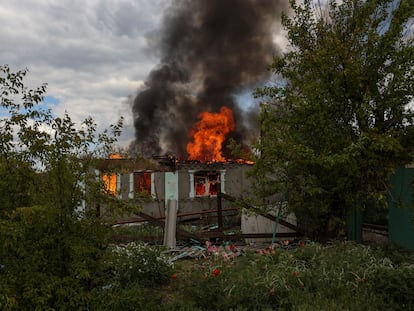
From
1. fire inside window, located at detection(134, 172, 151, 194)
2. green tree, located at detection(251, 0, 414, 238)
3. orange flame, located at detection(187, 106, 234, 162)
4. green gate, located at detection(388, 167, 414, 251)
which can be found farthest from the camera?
orange flame, located at detection(187, 106, 234, 162)

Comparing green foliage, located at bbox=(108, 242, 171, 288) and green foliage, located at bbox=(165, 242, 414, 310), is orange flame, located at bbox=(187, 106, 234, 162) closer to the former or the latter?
green foliage, located at bbox=(108, 242, 171, 288)

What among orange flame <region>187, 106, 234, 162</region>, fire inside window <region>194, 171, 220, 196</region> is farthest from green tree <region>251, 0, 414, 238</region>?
orange flame <region>187, 106, 234, 162</region>

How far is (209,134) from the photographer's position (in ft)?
96.1

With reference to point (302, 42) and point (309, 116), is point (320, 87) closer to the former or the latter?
point (309, 116)

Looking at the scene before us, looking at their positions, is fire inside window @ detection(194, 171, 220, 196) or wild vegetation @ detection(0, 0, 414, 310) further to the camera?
fire inside window @ detection(194, 171, 220, 196)

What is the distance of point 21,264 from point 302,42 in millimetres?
9728

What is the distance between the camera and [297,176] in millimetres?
10836

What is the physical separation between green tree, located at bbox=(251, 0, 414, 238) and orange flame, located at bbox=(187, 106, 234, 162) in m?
16.5

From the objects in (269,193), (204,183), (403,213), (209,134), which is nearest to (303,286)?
(269,193)

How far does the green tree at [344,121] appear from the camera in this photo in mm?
9312

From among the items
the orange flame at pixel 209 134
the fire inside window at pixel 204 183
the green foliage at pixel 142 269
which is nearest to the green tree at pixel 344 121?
the green foliage at pixel 142 269

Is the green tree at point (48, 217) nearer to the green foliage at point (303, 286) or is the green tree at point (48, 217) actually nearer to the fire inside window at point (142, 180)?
the green foliage at point (303, 286)

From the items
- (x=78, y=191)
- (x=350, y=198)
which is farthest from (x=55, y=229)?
(x=350, y=198)

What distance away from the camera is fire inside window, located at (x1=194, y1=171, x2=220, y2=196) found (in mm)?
20953
